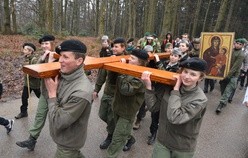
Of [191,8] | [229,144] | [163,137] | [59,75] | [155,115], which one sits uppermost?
[191,8]

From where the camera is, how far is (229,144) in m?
5.48

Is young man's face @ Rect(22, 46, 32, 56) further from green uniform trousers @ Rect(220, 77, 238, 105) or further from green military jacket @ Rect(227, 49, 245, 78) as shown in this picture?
green uniform trousers @ Rect(220, 77, 238, 105)

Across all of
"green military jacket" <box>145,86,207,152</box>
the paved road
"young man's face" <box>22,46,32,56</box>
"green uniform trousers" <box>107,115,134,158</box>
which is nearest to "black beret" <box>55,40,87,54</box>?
"green military jacket" <box>145,86,207,152</box>

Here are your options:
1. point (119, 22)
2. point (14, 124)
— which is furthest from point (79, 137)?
point (119, 22)

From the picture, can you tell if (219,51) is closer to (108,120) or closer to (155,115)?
(155,115)

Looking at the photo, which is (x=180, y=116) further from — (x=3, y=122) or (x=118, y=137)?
(x=3, y=122)

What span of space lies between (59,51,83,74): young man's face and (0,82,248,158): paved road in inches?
92.2

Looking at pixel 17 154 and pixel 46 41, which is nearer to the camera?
pixel 17 154

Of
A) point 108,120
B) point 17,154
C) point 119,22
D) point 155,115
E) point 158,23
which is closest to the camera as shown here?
point 17,154

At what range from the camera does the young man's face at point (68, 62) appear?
260 centimetres

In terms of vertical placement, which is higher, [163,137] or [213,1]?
[213,1]

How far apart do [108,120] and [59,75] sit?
6.93ft

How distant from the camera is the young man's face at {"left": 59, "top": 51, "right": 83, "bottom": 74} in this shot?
2604 millimetres

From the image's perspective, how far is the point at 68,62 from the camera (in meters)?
2.61
